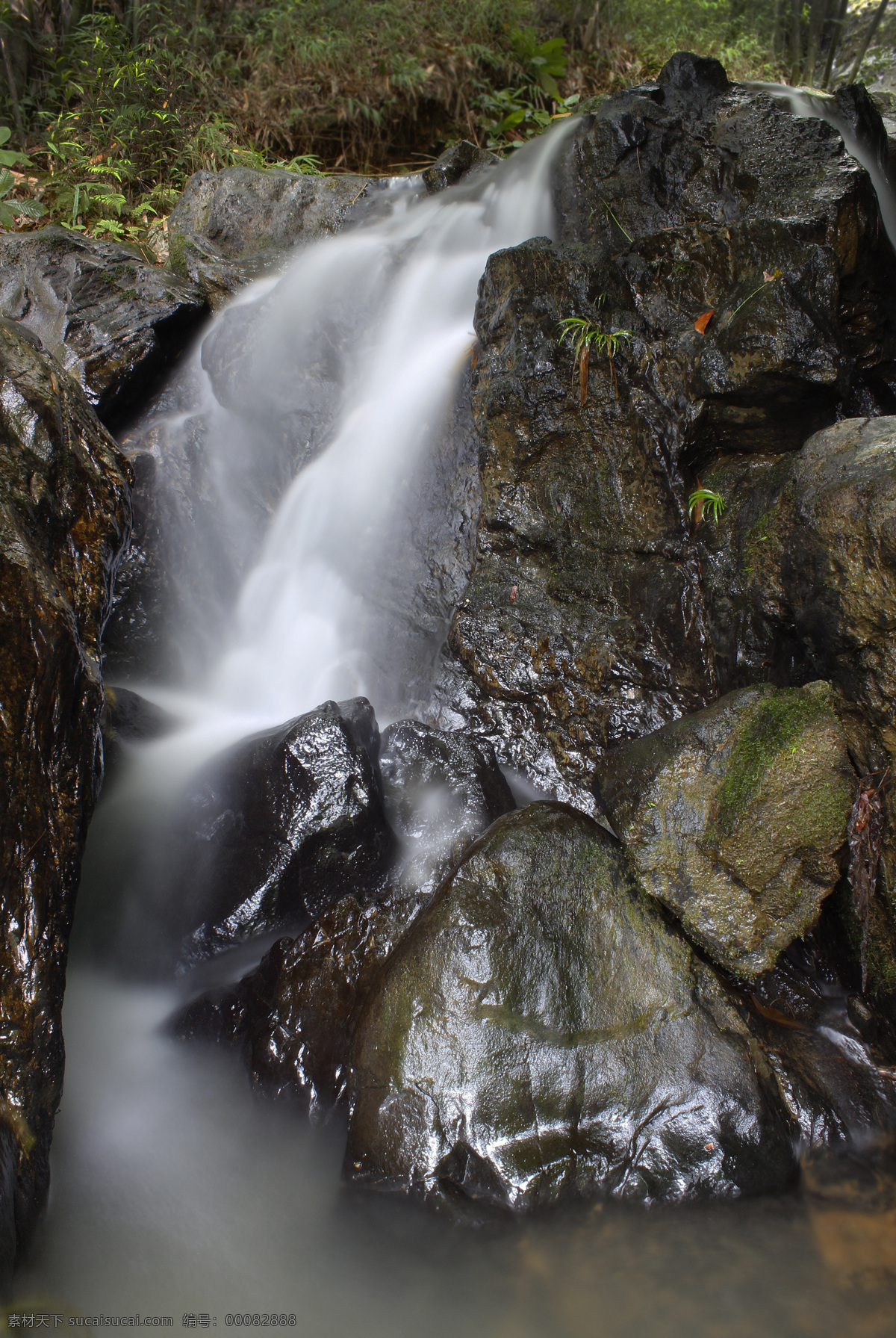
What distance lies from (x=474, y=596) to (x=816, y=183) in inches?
127

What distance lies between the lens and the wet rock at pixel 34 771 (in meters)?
2.32

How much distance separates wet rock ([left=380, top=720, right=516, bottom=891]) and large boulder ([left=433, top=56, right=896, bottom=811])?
0.34 m

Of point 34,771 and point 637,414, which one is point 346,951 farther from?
point 637,414

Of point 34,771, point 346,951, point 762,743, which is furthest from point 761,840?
point 34,771

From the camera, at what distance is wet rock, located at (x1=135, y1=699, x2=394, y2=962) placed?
3396 millimetres

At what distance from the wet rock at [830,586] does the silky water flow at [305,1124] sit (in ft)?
4.11

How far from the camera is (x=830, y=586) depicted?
123 inches

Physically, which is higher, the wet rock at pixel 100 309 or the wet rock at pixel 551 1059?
the wet rock at pixel 100 309

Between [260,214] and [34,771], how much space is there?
7219 millimetres

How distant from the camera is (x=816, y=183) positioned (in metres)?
4.50

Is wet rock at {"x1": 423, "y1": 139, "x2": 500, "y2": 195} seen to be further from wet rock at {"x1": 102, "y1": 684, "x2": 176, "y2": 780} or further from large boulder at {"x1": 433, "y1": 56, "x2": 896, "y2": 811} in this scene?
wet rock at {"x1": 102, "y1": 684, "x2": 176, "y2": 780}

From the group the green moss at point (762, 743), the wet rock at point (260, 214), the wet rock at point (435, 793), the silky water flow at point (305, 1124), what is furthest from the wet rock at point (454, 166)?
the green moss at point (762, 743)

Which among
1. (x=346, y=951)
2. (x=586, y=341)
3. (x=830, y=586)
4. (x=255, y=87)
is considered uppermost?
(x=255, y=87)

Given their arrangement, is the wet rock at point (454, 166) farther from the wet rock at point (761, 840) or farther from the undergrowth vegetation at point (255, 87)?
the wet rock at point (761, 840)
